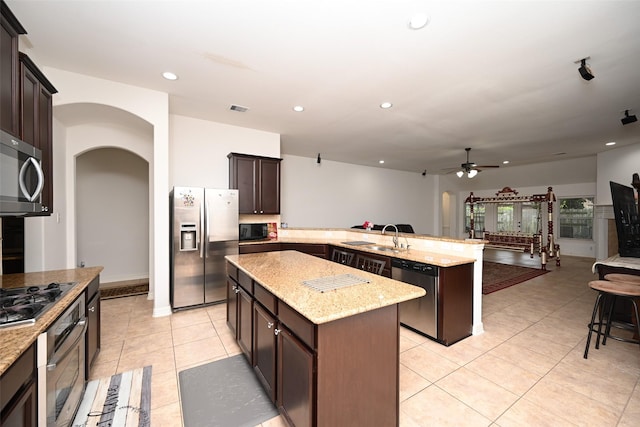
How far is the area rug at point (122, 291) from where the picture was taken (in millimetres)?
4199

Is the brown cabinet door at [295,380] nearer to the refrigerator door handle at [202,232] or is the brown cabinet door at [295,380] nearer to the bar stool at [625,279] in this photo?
the refrigerator door handle at [202,232]

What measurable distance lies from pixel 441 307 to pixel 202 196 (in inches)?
133

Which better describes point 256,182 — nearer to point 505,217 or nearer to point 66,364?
point 66,364

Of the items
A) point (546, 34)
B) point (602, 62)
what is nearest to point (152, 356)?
point (546, 34)

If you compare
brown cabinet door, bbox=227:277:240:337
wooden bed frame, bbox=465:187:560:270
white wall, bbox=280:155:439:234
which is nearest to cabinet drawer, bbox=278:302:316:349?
brown cabinet door, bbox=227:277:240:337

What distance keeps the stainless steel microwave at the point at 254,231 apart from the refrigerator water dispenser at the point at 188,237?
911 mm

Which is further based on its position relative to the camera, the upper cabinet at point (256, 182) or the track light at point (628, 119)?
the upper cabinet at point (256, 182)

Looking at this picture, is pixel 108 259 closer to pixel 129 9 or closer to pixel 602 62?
Answer: pixel 129 9

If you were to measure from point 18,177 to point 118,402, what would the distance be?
Answer: 1.65 m

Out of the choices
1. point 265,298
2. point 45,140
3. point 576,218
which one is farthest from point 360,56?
point 576,218

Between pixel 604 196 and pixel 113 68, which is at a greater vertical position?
pixel 113 68

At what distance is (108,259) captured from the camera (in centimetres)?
498

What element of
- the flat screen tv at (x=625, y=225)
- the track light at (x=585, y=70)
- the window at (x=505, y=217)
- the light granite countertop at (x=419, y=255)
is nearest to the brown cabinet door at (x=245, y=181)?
the light granite countertop at (x=419, y=255)

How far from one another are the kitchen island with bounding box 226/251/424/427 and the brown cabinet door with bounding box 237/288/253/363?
0.76ft
